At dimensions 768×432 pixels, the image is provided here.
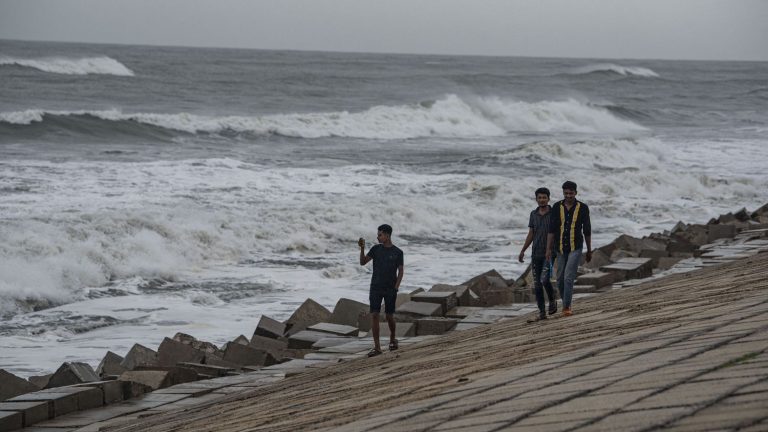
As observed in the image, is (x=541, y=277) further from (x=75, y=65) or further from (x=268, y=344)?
(x=75, y=65)

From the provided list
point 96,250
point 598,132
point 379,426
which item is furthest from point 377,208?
point 598,132

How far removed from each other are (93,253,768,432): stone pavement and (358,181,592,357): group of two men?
339mm

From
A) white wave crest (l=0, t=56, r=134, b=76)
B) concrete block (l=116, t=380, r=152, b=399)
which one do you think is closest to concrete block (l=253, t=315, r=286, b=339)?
concrete block (l=116, t=380, r=152, b=399)

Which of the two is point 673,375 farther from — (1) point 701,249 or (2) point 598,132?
(2) point 598,132

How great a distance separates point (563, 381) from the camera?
5.00 meters

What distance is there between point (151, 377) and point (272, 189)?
1768 centimetres

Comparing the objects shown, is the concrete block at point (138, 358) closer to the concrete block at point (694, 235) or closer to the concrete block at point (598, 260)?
the concrete block at point (598, 260)

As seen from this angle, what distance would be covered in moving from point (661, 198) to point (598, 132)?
2656cm

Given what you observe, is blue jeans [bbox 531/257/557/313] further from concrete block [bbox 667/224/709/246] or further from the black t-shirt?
concrete block [bbox 667/224/709/246]

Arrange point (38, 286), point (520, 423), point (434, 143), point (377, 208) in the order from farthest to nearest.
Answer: point (434, 143) < point (377, 208) < point (38, 286) < point (520, 423)

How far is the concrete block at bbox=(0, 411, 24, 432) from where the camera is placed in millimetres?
7691

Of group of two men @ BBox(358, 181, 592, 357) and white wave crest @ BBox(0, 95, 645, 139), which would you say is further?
white wave crest @ BBox(0, 95, 645, 139)

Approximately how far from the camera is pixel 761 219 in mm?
21250

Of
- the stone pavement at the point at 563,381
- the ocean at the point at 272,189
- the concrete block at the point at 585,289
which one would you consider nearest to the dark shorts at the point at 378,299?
the stone pavement at the point at 563,381
